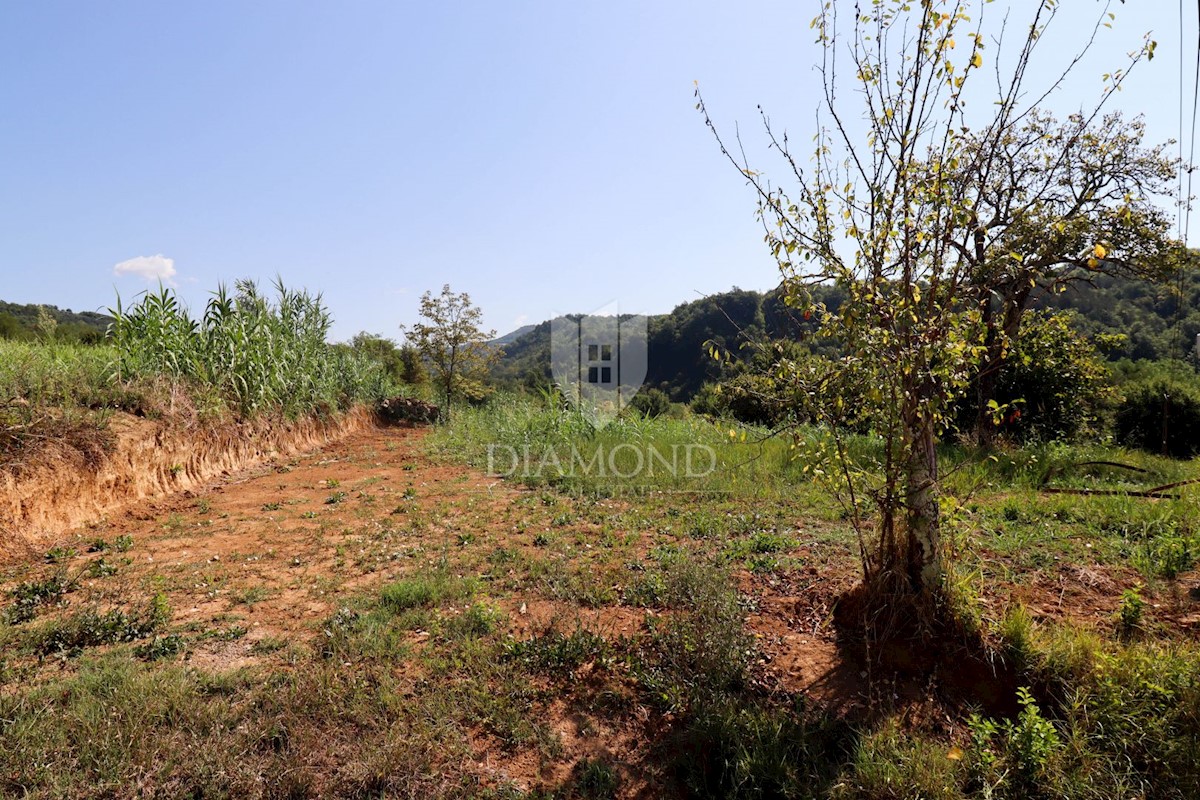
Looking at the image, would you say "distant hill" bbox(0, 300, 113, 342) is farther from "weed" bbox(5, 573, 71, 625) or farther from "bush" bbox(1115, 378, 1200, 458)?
"bush" bbox(1115, 378, 1200, 458)

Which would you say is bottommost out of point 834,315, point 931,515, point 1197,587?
point 1197,587

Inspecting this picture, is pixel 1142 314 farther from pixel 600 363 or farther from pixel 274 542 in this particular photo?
pixel 274 542

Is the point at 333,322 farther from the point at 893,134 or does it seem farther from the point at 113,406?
the point at 893,134

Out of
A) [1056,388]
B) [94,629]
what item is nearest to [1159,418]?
[1056,388]

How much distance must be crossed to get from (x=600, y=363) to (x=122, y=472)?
397 inches

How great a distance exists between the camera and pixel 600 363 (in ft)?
46.8

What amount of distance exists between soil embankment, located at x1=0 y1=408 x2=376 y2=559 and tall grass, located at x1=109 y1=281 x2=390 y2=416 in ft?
2.27

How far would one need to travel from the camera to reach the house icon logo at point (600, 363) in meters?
11.7

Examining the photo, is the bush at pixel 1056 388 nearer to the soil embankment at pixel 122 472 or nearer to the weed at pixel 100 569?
the weed at pixel 100 569

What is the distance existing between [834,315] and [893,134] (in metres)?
0.88

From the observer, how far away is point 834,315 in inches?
108

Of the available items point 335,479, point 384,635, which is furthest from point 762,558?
point 335,479

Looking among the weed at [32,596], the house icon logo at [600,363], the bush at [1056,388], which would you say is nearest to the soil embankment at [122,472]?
the weed at [32,596]

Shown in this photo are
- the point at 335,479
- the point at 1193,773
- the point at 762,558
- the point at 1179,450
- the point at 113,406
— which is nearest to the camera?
the point at 1193,773
